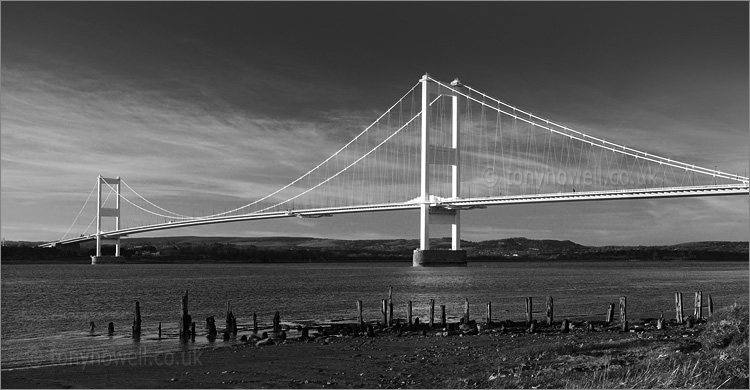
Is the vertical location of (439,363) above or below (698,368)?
below

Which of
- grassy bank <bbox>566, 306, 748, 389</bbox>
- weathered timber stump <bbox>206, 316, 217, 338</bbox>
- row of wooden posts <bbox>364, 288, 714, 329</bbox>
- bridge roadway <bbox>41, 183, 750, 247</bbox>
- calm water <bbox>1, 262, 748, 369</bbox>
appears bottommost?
calm water <bbox>1, 262, 748, 369</bbox>

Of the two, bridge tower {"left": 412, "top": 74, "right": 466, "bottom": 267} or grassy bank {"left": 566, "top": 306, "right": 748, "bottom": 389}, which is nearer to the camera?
grassy bank {"left": 566, "top": 306, "right": 748, "bottom": 389}

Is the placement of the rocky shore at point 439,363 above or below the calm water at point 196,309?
above

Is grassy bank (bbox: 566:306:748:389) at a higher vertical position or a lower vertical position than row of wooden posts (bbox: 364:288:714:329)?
higher

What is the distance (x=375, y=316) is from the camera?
31516 mm

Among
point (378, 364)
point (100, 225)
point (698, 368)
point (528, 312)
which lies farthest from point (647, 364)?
point (100, 225)

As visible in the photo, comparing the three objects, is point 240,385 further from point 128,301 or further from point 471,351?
point 128,301

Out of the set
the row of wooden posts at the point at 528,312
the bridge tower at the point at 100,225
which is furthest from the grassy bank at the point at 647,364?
the bridge tower at the point at 100,225

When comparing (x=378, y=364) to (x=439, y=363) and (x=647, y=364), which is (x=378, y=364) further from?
(x=647, y=364)

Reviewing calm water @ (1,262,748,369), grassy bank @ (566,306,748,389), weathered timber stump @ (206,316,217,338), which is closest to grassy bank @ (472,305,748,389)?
grassy bank @ (566,306,748,389)

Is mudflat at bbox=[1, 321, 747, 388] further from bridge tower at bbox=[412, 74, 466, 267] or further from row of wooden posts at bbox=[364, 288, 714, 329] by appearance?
bridge tower at bbox=[412, 74, 466, 267]

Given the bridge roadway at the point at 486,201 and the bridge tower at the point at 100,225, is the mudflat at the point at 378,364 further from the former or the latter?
the bridge tower at the point at 100,225

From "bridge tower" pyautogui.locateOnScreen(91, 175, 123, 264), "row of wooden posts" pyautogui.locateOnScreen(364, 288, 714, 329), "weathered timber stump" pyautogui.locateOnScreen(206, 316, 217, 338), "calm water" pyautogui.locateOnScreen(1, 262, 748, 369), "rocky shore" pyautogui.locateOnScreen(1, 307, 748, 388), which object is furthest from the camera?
"bridge tower" pyautogui.locateOnScreen(91, 175, 123, 264)

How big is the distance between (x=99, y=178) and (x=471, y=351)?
12939 centimetres
